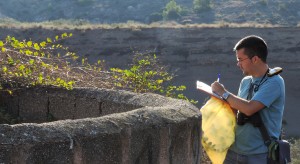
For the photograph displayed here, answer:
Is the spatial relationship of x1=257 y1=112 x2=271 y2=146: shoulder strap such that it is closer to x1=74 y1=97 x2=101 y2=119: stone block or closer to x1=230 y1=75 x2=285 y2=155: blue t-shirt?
x1=230 y1=75 x2=285 y2=155: blue t-shirt

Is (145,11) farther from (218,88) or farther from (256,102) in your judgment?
(256,102)

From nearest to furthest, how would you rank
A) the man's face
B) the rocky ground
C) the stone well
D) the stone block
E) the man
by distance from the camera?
the stone well < the man < the man's face < the stone block < the rocky ground

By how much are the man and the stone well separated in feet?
0.98

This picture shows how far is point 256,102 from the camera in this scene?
11.0 ft

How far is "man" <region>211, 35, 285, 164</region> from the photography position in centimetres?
338

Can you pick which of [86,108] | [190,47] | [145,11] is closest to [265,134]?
[86,108]

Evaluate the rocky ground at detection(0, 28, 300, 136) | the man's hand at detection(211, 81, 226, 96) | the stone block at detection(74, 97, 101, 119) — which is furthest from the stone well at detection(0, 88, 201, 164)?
the rocky ground at detection(0, 28, 300, 136)

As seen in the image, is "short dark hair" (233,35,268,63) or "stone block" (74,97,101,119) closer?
"short dark hair" (233,35,268,63)

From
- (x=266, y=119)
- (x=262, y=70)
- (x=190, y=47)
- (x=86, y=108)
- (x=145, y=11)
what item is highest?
(x=262, y=70)

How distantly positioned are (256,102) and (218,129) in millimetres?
340

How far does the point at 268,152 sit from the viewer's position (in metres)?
3.43

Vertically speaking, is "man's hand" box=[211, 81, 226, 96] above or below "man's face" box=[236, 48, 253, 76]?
below

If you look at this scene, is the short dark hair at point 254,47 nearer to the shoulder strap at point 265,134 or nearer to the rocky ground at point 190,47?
the shoulder strap at point 265,134

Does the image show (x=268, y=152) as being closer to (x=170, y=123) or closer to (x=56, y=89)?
(x=170, y=123)
